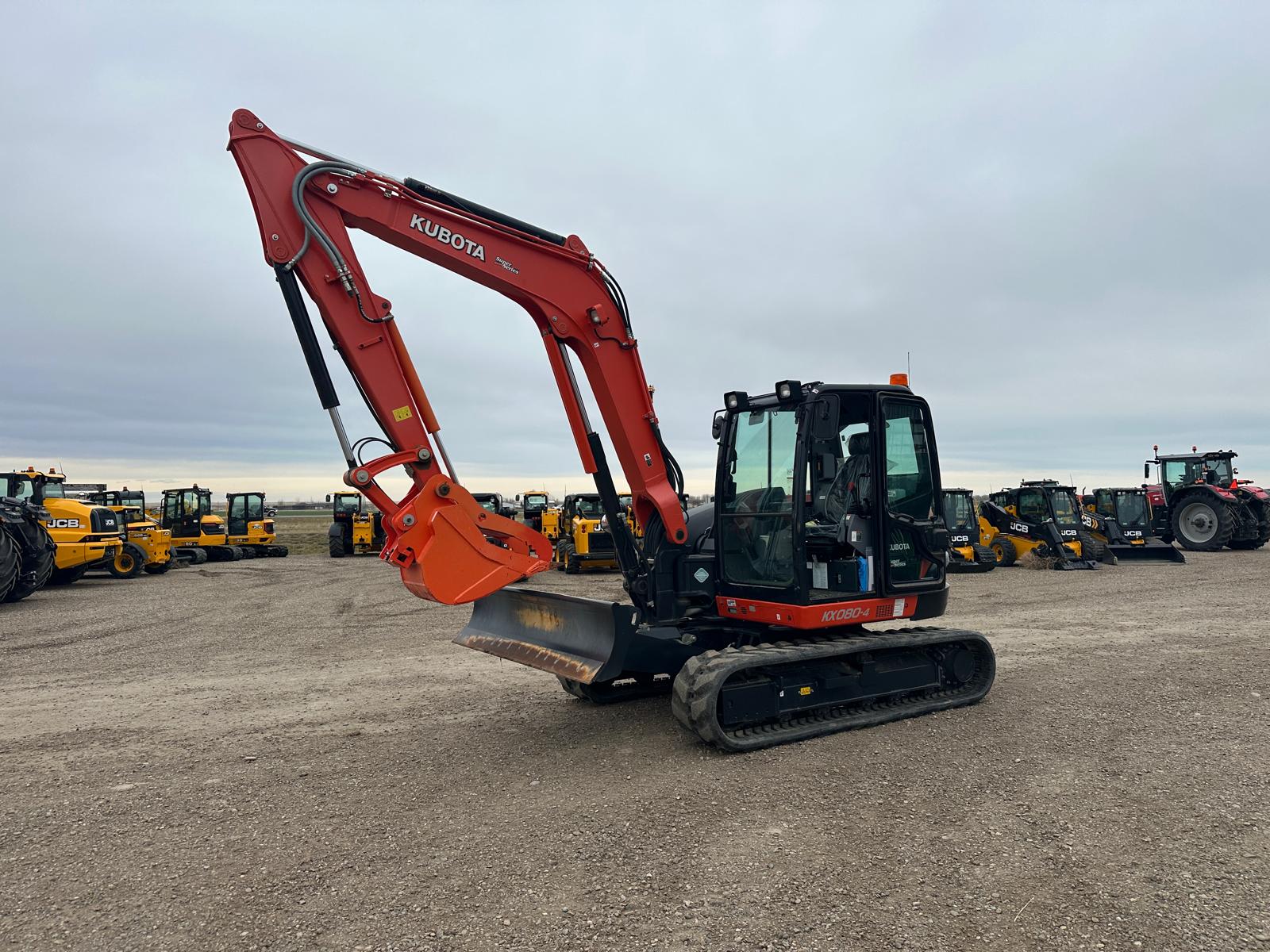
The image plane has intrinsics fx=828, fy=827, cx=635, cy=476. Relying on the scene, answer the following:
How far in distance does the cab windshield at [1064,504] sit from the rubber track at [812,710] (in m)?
17.4

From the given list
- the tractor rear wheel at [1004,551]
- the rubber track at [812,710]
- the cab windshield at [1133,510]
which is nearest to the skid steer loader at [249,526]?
the tractor rear wheel at [1004,551]

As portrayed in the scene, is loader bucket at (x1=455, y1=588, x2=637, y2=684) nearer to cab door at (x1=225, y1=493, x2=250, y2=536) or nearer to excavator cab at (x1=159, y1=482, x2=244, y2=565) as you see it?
excavator cab at (x1=159, y1=482, x2=244, y2=565)

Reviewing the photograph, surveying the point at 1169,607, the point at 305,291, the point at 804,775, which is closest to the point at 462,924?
the point at 804,775

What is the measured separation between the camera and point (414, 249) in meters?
6.14

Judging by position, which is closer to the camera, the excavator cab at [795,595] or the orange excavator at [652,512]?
the orange excavator at [652,512]

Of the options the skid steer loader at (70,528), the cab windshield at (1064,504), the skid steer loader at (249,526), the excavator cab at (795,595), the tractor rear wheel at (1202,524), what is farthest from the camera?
the skid steer loader at (249,526)

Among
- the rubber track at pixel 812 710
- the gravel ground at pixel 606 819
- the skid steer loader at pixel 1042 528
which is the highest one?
the skid steer loader at pixel 1042 528

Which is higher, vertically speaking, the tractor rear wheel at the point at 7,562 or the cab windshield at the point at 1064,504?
the cab windshield at the point at 1064,504

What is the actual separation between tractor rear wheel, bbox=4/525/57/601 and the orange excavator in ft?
44.2

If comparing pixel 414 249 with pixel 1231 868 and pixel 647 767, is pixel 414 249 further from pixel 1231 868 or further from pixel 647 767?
pixel 1231 868

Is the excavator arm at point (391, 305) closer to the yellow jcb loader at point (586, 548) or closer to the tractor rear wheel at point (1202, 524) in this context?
the yellow jcb loader at point (586, 548)

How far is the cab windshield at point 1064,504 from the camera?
22.6 m

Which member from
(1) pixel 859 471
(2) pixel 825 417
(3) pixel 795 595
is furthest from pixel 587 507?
(2) pixel 825 417

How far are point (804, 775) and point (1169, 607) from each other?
35.7ft
